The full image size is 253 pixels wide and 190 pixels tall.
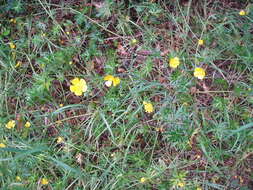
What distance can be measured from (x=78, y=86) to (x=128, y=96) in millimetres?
339

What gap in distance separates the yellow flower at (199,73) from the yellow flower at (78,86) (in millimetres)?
727

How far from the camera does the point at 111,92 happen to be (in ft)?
6.79

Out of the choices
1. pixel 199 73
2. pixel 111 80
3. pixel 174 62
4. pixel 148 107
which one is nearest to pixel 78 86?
pixel 111 80

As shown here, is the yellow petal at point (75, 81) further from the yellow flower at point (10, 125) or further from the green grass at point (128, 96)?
the yellow flower at point (10, 125)

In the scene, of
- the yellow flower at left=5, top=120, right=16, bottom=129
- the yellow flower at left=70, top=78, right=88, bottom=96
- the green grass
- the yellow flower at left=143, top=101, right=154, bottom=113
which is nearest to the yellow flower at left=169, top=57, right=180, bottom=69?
the green grass

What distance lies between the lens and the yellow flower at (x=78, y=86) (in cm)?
204

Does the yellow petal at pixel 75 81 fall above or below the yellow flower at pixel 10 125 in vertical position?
above

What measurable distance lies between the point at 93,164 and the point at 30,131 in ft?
1.64

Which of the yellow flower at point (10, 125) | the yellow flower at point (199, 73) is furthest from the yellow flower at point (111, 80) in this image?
the yellow flower at point (10, 125)

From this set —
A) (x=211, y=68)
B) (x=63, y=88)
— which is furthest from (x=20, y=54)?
(x=211, y=68)

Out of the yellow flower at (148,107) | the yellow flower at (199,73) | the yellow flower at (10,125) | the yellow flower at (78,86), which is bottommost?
the yellow flower at (10,125)

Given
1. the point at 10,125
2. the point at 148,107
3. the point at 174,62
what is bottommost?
the point at 10,125

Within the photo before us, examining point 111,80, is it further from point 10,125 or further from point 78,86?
point 10,125

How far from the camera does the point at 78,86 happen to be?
206cm
